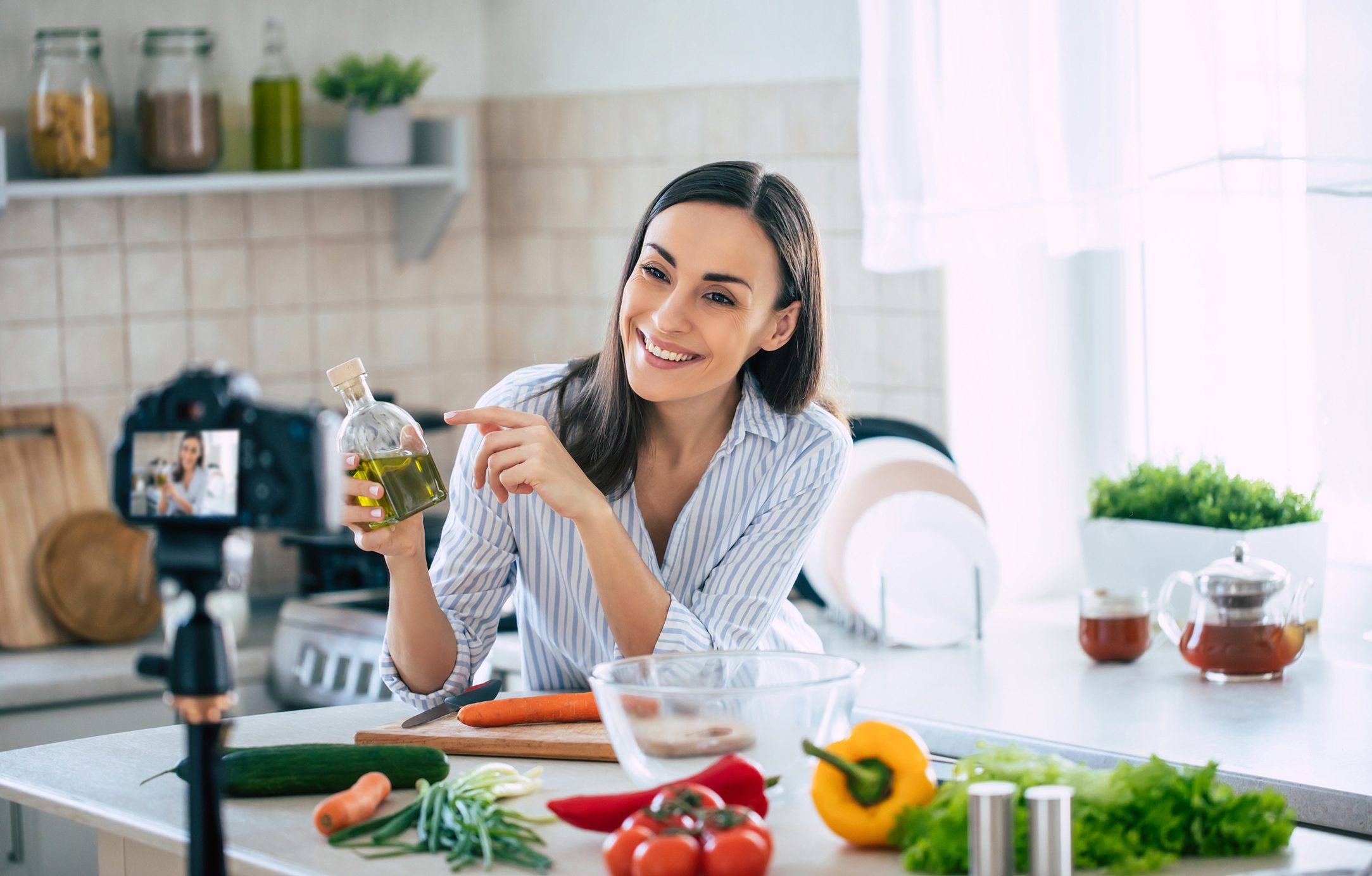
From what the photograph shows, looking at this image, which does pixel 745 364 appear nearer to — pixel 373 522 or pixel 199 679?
pixel 373 522

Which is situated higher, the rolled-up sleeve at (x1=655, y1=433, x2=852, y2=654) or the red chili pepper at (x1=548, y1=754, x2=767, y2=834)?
the rolled-up sleeve at (x1=655, y1=433, x2=852, y2=654)

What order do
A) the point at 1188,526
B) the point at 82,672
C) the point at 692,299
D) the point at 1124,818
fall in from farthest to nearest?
the point at 82,672 < the point at 1188,526 < the point at 692,299 < the point at 1124,818

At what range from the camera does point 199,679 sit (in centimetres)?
123

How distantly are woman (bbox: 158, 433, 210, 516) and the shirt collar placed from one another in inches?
36.3

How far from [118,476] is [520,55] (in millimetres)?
2658

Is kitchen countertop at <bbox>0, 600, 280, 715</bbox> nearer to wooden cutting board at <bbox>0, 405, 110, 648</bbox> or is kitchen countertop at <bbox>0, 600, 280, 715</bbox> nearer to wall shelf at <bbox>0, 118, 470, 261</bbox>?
wooden cutting board at <bbox>0, 405, 110, 648</bbox>

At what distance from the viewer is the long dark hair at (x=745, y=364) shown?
1945 mm

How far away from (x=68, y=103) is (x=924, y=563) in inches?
68.9

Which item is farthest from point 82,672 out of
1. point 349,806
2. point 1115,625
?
point 1115,625

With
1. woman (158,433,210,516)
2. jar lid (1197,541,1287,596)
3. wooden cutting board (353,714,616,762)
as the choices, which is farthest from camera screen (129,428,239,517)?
jar lid (1197,541,1287,596)

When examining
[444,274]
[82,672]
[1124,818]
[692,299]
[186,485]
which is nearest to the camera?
[186,485]

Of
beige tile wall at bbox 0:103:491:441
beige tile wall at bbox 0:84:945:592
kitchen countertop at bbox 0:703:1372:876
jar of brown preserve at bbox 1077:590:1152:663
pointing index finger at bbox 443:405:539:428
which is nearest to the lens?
kitchen countertop at bbox 0:703:1372:876

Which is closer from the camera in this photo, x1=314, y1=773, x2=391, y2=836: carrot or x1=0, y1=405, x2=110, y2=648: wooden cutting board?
x1=314, y1=773, x2=391, y2=836: carrot

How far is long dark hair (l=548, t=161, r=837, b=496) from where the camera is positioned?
6.38 feet
